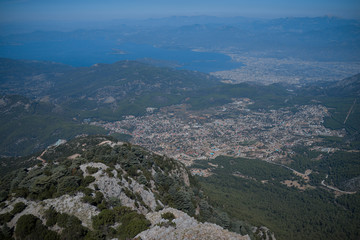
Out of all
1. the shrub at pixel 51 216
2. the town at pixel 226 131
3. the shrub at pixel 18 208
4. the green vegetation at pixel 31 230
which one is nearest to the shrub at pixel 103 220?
the green vegetation at pixel 31 230

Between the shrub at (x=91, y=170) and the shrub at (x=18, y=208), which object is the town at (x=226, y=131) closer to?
the shrub at (x=91, y=170)

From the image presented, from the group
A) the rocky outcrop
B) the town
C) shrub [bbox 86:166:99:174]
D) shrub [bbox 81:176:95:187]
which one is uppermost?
the rocky outcrop

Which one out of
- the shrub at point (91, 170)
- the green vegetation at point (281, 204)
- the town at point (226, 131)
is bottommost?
the town at point (226, 131)

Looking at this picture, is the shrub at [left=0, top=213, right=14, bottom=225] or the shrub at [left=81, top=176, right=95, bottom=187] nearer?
the shrub at [left=0, top=213, right=14, bottom=225]

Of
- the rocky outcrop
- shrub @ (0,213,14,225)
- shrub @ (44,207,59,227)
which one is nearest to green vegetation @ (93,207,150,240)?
the rocky outcrop

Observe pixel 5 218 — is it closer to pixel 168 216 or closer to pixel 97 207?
pixel 97 207

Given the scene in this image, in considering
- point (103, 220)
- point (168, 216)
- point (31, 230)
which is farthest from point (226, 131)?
point (31, 230)

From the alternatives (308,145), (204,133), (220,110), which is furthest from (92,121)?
(308,145)

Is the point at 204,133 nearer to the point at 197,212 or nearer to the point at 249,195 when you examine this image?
the point at 249,195

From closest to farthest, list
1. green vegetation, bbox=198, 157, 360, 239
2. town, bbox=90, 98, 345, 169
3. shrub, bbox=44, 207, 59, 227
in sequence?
1. shrub, bbox=44, 207, 59, 227
2. green vegetation, bbox=198, 157, 360, 239
3. town, bbox=90, 98, 345, 169

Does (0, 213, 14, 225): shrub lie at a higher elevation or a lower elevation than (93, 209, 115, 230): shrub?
higher

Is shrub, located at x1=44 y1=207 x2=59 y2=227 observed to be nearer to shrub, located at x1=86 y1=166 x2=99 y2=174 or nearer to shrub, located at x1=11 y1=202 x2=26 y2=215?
shrub, located at x1=11 y1=202 x2=26 y2=215
